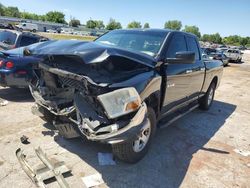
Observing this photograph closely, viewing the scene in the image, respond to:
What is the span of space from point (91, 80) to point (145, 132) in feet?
4.16

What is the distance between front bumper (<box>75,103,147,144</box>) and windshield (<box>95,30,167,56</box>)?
4.93ft

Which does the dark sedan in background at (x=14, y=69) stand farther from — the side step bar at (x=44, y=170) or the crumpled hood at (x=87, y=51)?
the side step bar at (x=44, y=170)

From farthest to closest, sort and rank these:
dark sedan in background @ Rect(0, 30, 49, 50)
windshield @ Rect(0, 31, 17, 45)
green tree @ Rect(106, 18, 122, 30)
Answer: green tree @ Rect(106, 18, 122, 30), windshield @ Rect(0, 31, 17, 45), dark sedan in background @ Rect(0, 30, 49, 50)

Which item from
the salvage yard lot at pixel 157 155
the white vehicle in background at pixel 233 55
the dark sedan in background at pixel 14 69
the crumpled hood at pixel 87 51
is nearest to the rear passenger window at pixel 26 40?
the dark sedan in background at pixel 14 69

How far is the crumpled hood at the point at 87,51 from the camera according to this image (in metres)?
3.06

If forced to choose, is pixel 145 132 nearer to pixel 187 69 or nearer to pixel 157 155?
pixel 157 155

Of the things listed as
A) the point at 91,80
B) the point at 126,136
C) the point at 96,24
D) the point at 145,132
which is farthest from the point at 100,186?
the point at 96,24

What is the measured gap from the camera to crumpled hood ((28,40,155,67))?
3.06m

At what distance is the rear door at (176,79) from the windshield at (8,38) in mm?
5487

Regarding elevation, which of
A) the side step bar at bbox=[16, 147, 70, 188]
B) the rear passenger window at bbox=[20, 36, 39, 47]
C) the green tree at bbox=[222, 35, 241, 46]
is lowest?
the green tree at bbox=[222, 35, 241, 46]

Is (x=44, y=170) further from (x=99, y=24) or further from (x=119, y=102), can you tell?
(x=99, y=24)

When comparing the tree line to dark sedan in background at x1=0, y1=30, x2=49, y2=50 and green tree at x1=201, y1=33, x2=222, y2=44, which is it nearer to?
green tree at x1=201, y1=33, x2=222, y2=44

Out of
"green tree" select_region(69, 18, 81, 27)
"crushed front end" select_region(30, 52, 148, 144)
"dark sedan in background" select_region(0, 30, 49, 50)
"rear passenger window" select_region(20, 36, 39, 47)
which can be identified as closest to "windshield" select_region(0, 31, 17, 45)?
"dark sedan in background" select_region(0, 30, 49, 50)

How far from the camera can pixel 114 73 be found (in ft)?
11.1
